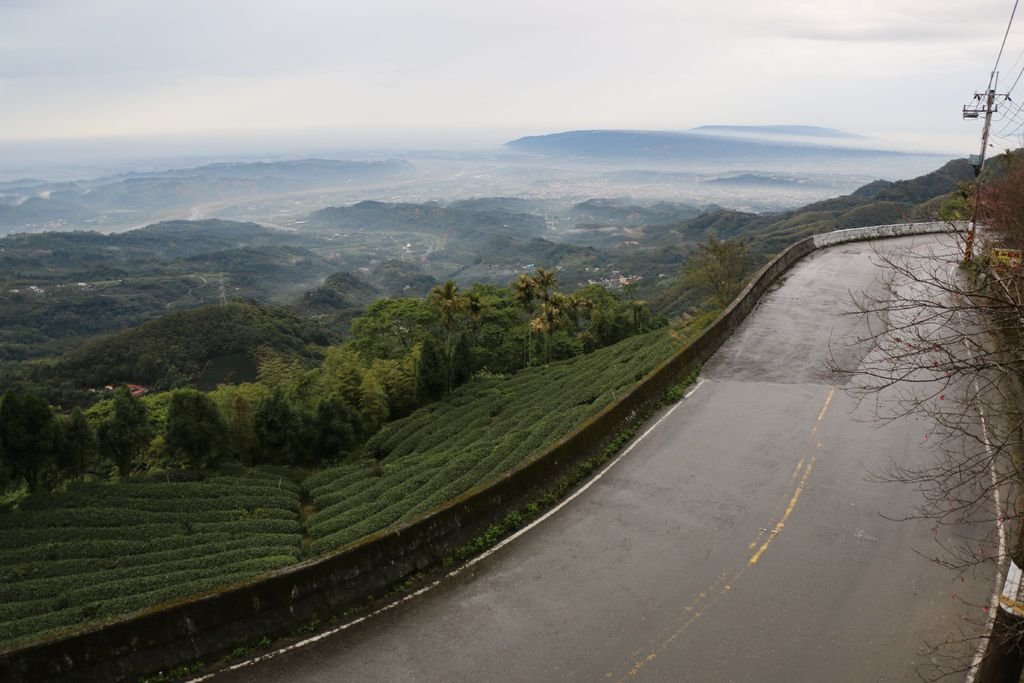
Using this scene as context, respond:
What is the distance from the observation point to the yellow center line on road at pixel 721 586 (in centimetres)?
919

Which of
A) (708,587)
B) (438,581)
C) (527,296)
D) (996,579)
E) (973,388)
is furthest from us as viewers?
(527,296)

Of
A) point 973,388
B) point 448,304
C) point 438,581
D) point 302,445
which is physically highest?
point 973,388

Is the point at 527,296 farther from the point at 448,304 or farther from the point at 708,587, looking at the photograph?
the point at 708,587

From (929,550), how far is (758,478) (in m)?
3.47

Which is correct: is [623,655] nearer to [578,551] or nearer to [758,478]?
[578,551]

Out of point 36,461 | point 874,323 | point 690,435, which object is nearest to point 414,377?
point 36,461

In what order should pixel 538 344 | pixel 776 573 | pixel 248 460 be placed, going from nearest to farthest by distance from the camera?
pixel 776 573
pixel 248 460
pixel 538 344

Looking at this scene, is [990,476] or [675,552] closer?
[675,552]

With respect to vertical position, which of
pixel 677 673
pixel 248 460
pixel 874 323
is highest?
pixel 874 323

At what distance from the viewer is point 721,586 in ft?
35.4

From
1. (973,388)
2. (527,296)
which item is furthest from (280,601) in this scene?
(527,296)

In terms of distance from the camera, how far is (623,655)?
926 centimetres

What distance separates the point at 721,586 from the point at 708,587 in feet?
0.72

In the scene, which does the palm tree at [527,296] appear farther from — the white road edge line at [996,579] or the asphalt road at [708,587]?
the white road edge line at [996,579]
